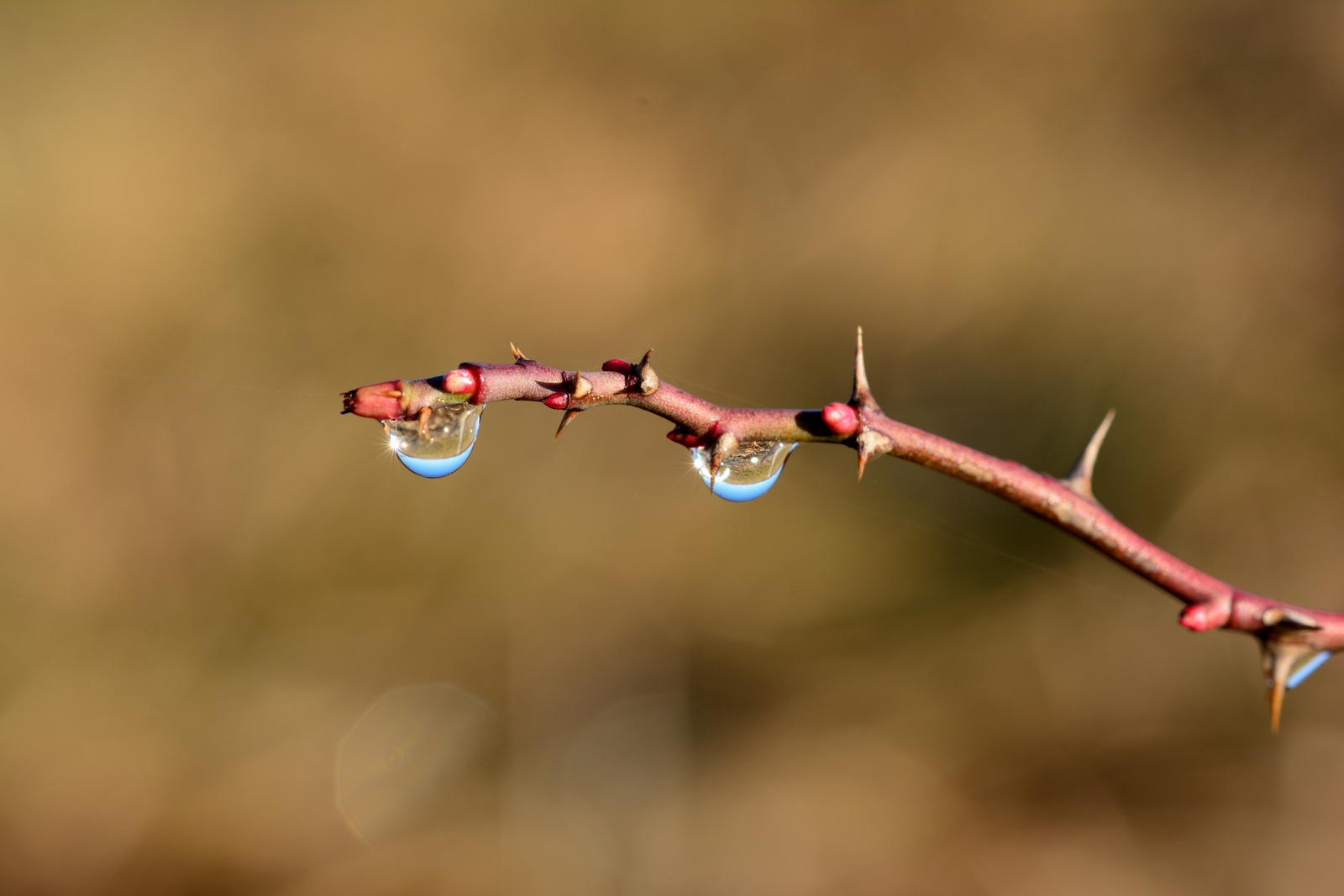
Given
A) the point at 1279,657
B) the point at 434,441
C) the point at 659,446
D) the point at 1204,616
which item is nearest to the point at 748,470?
the point at 434,441

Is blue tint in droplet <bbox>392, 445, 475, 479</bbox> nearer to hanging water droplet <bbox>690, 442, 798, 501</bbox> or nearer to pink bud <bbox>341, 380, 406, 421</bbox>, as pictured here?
pink bud <bbox>341, 380, 406, 421</bbox>

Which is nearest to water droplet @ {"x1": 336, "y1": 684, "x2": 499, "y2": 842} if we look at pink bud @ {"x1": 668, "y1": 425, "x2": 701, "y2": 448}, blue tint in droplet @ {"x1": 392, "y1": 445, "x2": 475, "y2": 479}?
blue tint in droplet @ {"x1": 392, "y1": 445, "x2": 475, "y2": 479}

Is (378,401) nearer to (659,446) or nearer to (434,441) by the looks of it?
(434,441)

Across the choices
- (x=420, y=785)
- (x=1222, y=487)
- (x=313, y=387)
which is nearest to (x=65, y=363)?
(x=313, y=387)

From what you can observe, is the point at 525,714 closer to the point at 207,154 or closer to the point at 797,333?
the point at 797,333

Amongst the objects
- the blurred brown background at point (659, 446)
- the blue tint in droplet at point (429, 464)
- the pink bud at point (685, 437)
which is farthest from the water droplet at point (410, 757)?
the pink bud at point (685, 437)

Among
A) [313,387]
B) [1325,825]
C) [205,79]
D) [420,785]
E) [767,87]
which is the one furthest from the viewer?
[767,87]

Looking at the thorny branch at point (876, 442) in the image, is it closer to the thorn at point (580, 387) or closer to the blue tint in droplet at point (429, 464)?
the thorn at point (580, 387)
